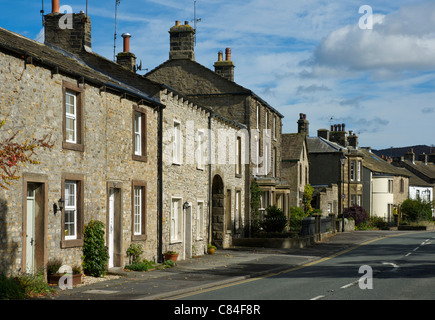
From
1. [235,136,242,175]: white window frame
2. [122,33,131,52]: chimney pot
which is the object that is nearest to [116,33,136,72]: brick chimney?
[122,33,131,52]: chimney pot

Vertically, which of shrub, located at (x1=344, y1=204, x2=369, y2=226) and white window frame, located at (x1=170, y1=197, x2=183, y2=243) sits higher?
white window frame, located at (x1=170, y1=197, x2=183, y2=243)

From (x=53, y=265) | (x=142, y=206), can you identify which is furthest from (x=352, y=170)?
(x=53, y=265)

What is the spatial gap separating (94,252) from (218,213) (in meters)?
13.2

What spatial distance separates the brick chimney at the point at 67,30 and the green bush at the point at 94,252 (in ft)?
32.5

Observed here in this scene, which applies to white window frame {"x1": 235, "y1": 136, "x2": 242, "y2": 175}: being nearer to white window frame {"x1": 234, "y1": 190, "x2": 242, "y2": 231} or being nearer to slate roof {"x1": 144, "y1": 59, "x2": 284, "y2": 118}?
white window frame {"x1": 234, "y1": 190, "x2": 242, "y2": 231}

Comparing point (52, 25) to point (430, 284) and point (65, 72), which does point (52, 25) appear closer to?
point (65, 72)

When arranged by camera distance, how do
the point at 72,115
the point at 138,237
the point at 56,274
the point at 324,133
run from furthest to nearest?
1. the point at 324,133
2. the point at 138,237
3. the point at 72,115
4. the point at 56,274

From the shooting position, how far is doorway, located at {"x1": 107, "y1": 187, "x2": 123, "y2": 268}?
64.8 feet

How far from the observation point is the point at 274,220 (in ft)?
112

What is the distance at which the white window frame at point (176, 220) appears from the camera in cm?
2448

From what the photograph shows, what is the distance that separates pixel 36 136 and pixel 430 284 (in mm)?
10980

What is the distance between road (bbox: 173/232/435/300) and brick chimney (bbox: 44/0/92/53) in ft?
41.8

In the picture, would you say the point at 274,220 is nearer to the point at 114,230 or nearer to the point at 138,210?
the point at 138,210

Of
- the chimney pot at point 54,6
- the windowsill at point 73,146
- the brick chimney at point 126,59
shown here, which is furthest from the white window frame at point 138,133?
the brick chimney at point 126,59
